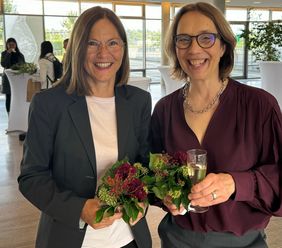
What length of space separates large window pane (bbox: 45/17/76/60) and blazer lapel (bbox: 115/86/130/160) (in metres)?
12.8

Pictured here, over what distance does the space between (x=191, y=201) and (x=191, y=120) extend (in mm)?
410

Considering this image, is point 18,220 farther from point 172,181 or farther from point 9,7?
point 9,7

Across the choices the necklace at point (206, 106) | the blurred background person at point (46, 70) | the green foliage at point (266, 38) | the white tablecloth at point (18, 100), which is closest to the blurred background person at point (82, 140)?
the necklace at point (206, 106)

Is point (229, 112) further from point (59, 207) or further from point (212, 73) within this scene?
point (59, 207)

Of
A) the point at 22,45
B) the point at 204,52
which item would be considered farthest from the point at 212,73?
the point at 22,45

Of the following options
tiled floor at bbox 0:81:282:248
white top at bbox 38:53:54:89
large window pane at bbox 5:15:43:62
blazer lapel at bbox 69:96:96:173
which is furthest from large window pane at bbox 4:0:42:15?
blazer lapel at bbox 69:96:96:173

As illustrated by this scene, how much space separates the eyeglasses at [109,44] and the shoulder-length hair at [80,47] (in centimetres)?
3

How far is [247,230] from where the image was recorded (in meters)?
1.43

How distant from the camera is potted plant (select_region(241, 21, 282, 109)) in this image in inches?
295

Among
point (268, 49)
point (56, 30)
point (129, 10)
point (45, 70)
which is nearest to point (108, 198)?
point (45, 70)

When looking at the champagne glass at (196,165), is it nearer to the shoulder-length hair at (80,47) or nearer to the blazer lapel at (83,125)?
the blazer lapel at (83,125)

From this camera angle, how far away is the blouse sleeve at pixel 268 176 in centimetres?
135

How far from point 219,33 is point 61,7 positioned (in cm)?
1371

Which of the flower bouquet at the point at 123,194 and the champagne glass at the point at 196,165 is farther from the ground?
the champagne glass at the point at 196,165
